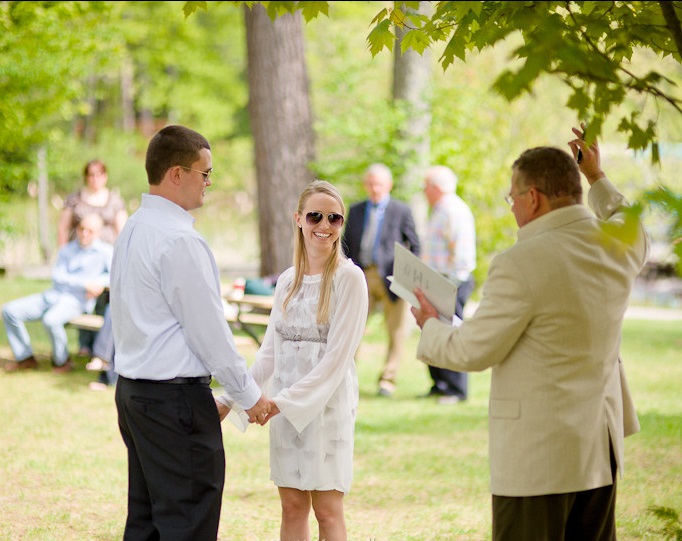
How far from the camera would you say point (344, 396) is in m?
4.82

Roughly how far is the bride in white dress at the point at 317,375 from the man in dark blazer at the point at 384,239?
6.08 meters

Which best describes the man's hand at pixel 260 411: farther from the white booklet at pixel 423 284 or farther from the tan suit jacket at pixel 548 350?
the tan suit jacket at pixel 548 350

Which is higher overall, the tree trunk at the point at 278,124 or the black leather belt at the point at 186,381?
the tree trunk at the point at 278,124

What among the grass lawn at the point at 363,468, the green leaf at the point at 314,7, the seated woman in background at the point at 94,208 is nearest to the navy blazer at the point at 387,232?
the grass lawn at the point at 363,468

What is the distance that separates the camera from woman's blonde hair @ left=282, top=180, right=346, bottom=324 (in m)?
4.75

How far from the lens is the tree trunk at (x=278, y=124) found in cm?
1506

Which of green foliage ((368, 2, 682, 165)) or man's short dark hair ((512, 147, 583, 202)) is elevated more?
green foliage ((368, 2, 682, 165))

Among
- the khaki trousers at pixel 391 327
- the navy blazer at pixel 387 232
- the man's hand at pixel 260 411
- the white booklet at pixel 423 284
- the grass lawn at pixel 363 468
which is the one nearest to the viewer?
the white booklet at pixel 423 284

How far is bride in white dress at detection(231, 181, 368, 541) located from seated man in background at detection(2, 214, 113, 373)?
6942 millimetres

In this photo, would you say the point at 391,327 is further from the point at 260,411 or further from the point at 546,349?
the point at 546,349

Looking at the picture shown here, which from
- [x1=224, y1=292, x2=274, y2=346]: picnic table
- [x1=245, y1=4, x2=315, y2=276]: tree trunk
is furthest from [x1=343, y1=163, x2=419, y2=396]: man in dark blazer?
[x1=245, y1=4, x2=315, y2=276]: tree trunk

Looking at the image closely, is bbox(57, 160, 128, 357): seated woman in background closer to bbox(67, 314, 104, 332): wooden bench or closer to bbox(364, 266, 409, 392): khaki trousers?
bbox(67, 314, 104, 332): wooden bench

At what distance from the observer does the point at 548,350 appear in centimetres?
369

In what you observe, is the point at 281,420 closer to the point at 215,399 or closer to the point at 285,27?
the point at 215,399
